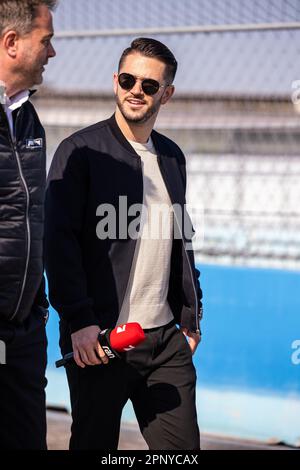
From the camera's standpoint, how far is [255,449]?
4.59m

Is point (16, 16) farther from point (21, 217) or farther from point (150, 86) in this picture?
point (150, 86)

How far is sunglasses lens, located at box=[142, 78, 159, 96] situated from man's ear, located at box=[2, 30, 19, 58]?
86 centimetres

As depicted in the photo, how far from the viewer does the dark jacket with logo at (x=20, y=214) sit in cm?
261

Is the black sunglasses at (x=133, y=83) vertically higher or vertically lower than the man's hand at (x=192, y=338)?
higher

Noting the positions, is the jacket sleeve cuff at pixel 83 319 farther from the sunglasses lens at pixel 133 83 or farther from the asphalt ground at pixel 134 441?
the asphalt ground at pixel 134 441
